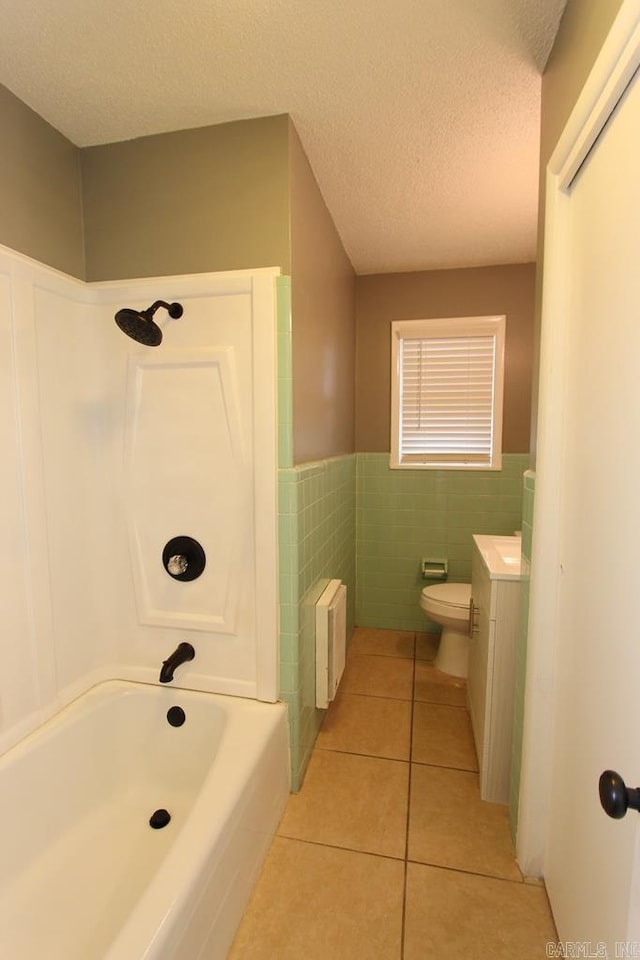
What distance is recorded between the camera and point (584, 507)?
99 centimetres

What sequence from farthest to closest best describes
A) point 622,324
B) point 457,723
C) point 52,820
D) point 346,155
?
point 457,723 → point 346,155 → point 52,820 → point 622,324

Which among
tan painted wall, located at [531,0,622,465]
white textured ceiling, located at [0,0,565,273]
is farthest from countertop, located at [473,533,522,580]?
white textured ceiling, located at [0,0,565,273]

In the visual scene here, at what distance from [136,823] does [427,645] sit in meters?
1.88

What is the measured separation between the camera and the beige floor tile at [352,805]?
142 centimetres

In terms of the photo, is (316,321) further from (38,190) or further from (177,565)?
(177,565)

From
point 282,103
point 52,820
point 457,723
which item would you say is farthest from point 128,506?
point 457,723

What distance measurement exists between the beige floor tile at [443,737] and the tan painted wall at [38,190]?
2413 mm

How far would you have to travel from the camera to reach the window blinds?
2750 mm

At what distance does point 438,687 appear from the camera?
2.28 metres

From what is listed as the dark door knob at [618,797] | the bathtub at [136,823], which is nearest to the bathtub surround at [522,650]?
the dark door knob at [618,797]

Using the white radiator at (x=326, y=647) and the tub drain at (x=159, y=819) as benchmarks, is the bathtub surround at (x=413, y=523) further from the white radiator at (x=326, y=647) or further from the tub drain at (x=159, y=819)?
the tub drain at (x=159, y=819)

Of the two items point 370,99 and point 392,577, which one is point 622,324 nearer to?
point 370,99

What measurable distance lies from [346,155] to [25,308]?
1.30 meters

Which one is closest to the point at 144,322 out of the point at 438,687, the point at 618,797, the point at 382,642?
the point at 618,797
